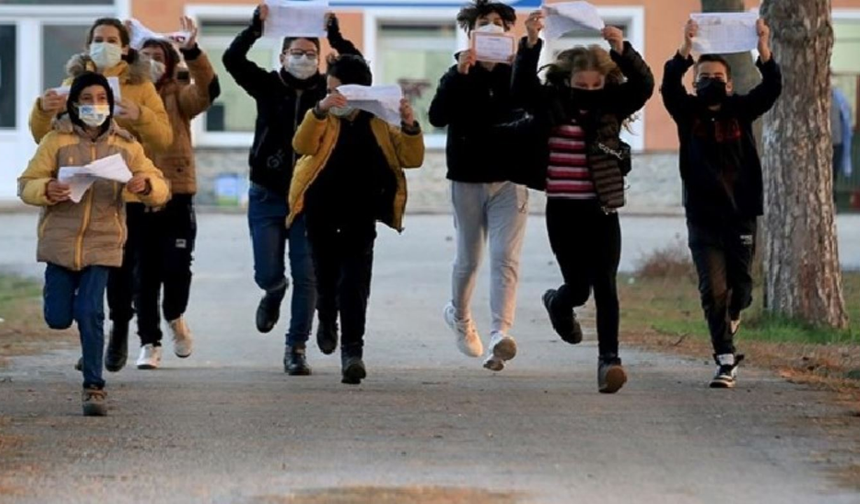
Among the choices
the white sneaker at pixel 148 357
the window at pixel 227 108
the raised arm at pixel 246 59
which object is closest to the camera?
the raised arm at pixel 246 59

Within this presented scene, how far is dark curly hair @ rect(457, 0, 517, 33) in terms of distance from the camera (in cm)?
1081

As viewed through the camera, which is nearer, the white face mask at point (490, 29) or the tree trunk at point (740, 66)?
the white face mask at point (490, 29)

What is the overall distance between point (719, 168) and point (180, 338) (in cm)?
341

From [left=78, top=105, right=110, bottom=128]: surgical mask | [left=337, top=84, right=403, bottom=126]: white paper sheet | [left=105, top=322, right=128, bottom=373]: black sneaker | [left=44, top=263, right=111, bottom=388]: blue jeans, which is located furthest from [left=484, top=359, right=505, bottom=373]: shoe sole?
[left=78, top=105, right=110, bottom=128]: surgical mask

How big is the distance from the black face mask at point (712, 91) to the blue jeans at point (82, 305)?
10.6 feet

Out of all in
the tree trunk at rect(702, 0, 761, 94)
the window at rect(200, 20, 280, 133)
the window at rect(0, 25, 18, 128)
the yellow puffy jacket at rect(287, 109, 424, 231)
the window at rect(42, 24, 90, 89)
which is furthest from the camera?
the window at rect(0, 25, 18, 128)

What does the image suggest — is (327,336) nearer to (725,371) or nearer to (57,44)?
(725,371)

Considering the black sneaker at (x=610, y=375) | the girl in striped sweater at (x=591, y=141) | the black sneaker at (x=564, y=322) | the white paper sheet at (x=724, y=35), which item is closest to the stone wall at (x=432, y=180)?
the black sneaker at (x=564, y=322)

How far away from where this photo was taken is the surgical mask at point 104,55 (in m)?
10.8

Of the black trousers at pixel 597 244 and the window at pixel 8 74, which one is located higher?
the window at pixel 8 74

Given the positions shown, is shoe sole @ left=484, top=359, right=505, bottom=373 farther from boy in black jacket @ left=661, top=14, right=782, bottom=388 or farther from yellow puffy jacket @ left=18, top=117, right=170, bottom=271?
yellow puffy jacket @ left=18, top=117, right=170, bottom=271

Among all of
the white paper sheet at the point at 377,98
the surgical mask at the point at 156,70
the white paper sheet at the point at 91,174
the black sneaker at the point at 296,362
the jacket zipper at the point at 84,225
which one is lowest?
the black sneaker at the point at 296,362

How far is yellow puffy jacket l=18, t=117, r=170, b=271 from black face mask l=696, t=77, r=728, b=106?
2.84 meters

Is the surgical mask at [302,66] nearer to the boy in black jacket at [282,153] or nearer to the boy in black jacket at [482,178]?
the boy in black jacket at [282,153]
